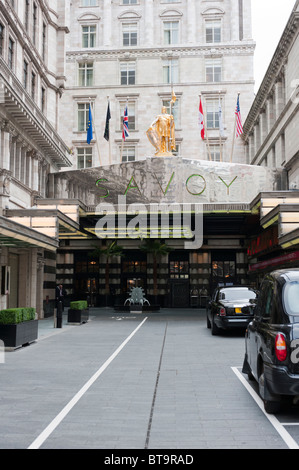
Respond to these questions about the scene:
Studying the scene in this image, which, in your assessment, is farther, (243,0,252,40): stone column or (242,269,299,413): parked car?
(243,0,252,40): stone column

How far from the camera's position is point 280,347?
721 cm

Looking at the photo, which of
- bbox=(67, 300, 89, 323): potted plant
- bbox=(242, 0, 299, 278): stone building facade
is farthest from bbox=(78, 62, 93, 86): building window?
bbox=(67, 300, 89, 323): potted plant

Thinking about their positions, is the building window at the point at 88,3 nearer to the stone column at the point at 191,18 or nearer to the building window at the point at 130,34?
the building window at the point at 130,34

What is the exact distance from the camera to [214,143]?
52.4m

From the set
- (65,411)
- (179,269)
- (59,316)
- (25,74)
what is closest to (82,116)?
(179,269)

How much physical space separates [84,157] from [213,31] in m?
19.0

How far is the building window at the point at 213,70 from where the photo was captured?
54594 mm

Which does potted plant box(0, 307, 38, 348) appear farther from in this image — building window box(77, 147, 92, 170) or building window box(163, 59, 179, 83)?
building window box(163, 59, 179, 83)

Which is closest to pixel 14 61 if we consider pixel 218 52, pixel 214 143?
pixel 214 143

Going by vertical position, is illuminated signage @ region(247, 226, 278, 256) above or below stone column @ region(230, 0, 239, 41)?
below

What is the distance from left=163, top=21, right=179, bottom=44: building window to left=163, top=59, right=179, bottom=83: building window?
2.80m

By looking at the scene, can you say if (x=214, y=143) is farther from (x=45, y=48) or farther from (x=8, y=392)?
(x=8, y=392)

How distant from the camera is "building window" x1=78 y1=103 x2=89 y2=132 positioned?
53.8 metres
